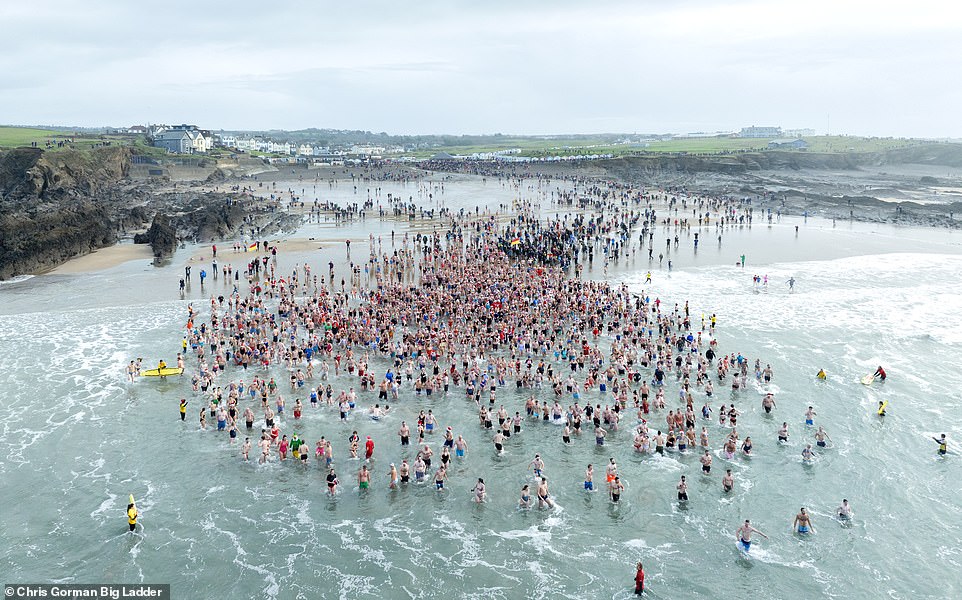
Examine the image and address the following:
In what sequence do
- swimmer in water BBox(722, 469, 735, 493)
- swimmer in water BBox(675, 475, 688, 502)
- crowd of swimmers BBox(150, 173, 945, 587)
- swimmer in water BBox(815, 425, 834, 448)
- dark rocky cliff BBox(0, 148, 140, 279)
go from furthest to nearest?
dark rocky cliff BBox(0, 148, 140, 279) < swimmer in water BBox(815, 425, 834, 448) < crowd of swimmers BBox(150, 173, 945, 587) < swimmer in water BBox(722, 469, 735, 493) < swimmer in water BBox(675, 475, 688, 502)

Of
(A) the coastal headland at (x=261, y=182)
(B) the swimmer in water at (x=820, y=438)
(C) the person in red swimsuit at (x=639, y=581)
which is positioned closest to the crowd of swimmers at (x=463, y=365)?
(B) the swimmer in water at (x=820, y=438)

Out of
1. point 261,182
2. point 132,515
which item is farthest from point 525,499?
point 261,182

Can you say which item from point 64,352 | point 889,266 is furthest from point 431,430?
point 889,266

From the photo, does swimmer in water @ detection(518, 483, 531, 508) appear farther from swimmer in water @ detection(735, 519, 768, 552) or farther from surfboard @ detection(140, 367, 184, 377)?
surfboard @ detection(140, 367, 184, 377)

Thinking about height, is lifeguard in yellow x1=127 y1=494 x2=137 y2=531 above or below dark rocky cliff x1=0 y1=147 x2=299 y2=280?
below

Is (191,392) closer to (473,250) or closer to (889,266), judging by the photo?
(473,250)

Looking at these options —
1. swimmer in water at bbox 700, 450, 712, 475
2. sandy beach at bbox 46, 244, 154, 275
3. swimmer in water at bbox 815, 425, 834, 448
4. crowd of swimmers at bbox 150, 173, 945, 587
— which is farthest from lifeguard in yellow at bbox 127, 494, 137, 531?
sandy beach at bbox 46, 244, 154, 275
